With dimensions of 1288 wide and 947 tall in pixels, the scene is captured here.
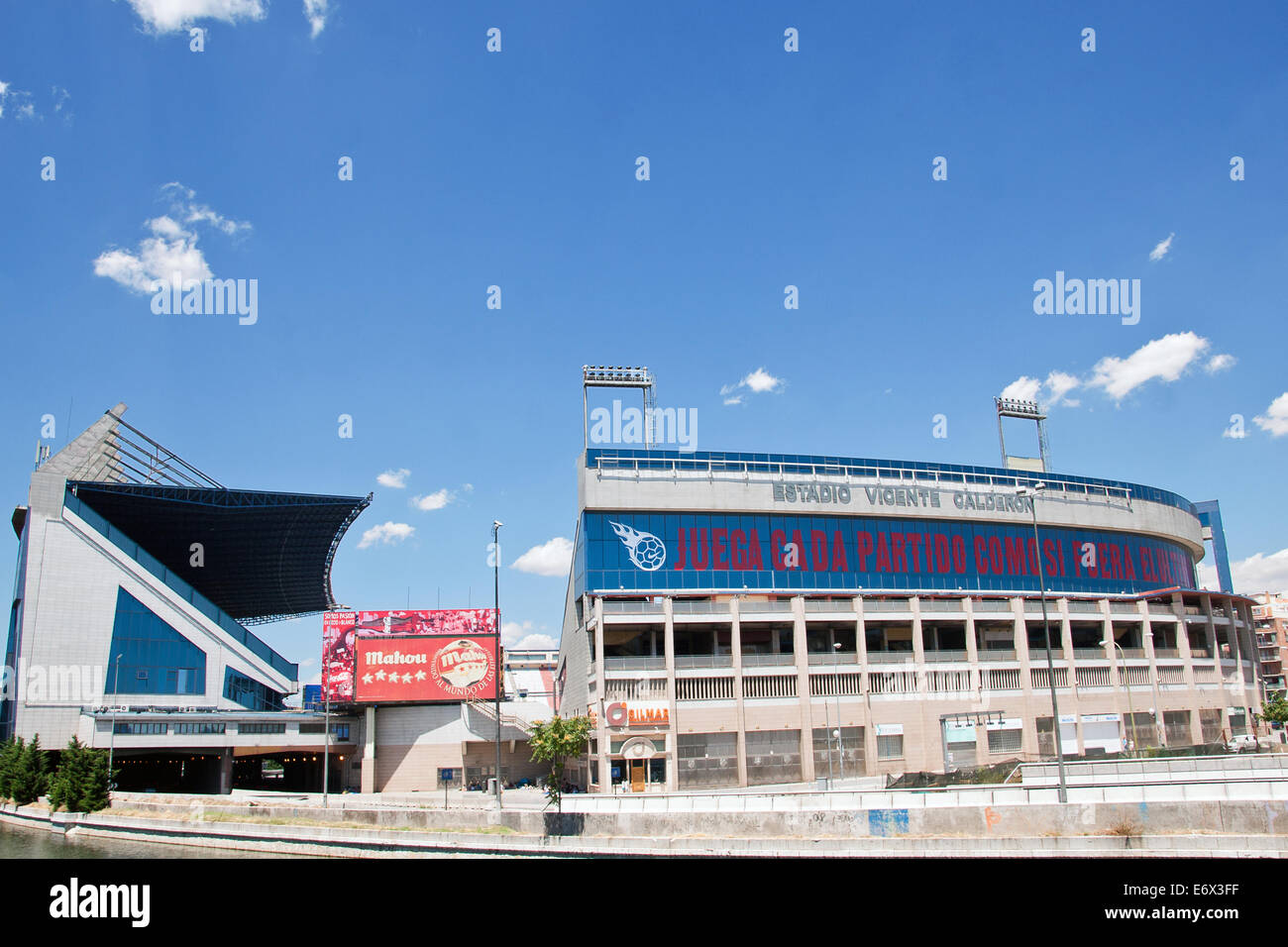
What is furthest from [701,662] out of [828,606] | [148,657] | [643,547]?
[148,657]

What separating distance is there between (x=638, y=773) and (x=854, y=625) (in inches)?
851

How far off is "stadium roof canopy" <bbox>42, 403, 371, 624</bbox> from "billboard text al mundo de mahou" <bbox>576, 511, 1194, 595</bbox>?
3616cm

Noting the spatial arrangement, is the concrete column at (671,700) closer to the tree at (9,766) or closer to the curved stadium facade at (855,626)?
the curved stadium facade at (855,626)

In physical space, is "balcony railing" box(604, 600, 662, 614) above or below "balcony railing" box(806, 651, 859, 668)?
above

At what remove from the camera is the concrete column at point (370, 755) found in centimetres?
6825

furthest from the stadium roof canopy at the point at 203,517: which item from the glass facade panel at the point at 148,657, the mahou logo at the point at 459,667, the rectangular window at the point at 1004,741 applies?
the rectangular window at the point at 1004,741

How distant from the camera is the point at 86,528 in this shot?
76625mm

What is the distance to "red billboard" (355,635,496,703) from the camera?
68.7m

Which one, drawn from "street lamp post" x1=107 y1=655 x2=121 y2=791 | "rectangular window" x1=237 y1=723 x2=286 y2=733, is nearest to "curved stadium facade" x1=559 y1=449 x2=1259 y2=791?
"rectangular window" x1=237 y1=723 x2=286 y2=733

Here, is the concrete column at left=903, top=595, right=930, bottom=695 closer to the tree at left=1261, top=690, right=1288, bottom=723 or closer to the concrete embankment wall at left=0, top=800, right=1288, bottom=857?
the concrete embankment wall at left=0, top=800, right=1288, bottom=857

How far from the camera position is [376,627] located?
73.1 m

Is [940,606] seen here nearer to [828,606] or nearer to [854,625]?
[854,625]
